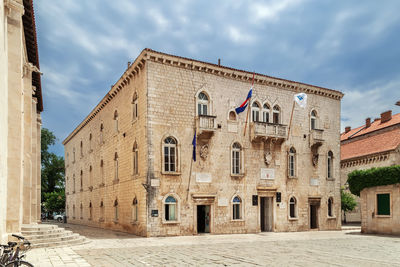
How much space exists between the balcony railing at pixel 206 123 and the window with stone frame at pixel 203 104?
898 mm

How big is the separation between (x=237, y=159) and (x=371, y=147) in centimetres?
1753

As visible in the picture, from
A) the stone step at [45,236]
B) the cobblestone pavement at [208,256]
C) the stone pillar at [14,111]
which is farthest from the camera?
the stone step at [45,236]

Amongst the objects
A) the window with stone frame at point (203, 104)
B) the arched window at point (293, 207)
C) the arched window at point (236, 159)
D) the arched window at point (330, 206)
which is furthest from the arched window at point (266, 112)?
the arched window at point (330, 206)

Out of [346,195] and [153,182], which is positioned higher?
[153,182]

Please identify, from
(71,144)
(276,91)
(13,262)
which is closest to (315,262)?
(13,262)

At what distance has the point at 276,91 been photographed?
26578 millimetres

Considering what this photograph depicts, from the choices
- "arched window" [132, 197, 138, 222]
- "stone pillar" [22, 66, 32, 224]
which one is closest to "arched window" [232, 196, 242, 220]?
"arched window" [132, 197, 138, 222]

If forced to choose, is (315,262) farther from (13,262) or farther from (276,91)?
(276,91)

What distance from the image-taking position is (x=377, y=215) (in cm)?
2322

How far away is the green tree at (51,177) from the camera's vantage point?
54.9m

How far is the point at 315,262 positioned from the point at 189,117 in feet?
43.0

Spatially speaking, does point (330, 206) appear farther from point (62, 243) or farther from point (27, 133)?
point (27, 133)

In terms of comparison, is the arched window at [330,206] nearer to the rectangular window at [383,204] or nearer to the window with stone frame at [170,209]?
the rectangular window at [383,204]

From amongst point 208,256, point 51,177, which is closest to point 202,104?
point 208,256
